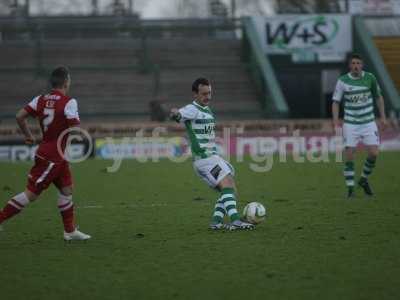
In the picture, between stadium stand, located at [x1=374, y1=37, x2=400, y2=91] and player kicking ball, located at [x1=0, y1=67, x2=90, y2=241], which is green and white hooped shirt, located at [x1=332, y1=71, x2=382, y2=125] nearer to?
player kicking ball, located at [x1=0, y1=67, x2=90, y2=241]

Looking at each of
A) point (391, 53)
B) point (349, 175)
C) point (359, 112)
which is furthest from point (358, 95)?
point (391, 53)

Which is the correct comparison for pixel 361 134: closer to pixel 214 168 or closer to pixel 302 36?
pixel 214 168

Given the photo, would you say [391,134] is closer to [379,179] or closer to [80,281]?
[379,179]

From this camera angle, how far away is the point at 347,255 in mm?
8352

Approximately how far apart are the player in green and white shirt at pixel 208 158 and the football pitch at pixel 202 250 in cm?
32

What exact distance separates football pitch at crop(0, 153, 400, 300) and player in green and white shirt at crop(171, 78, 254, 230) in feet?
1.04

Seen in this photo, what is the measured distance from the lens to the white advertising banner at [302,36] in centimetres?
3525

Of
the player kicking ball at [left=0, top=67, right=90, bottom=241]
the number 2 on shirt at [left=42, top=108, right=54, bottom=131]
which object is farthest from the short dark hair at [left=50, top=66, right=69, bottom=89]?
the number 2 on shirt at [left=42, top=108, right=54, bottom=131]

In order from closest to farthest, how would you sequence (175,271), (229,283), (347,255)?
(229,283) < (175,271) < (347,255)

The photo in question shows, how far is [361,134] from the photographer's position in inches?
561

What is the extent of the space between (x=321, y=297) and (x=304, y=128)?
21.5 m

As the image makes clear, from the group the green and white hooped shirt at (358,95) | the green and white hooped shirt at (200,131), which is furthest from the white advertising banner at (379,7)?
the green and white hooped shirt at (200,131)

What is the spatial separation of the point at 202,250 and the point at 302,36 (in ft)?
89.8

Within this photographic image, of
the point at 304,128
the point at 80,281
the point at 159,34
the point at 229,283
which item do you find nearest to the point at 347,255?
the point at 229,283
